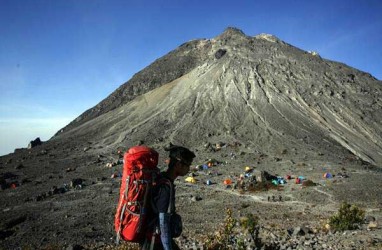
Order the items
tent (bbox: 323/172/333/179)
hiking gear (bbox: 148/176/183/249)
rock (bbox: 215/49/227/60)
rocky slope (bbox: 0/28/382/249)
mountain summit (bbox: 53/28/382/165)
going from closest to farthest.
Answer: hiking gear (bbox: 148/176/183/249) < rocky slope (bbox: 0/28/382/249) < tent (bbox: 323/172/333/179) < mountain summit (bbox: 53/28/382/165) < rock (bbox: 215/49/227/60)

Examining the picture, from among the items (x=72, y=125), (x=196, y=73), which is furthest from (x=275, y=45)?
(x=72, y=125)

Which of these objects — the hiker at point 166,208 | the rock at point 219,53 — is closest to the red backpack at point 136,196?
the hiker at point 166,208

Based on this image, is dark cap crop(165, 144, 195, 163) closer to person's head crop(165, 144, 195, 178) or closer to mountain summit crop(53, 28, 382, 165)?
person's head crop(165, 144, 195, 178)

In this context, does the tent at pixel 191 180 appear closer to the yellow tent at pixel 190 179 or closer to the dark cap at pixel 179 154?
the yellow tent at pixel 190 179

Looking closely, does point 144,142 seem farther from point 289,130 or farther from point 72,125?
point 72,125

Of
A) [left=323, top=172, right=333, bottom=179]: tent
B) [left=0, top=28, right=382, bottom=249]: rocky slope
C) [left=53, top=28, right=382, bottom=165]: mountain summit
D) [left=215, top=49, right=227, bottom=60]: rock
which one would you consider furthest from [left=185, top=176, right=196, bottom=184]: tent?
[left=215, top=49, right=227, bottom=60]: rock

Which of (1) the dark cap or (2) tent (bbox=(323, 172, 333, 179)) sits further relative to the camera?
(2) tent (bbox=(323, 172, 333, 179))

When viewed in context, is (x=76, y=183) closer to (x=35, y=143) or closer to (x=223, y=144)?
(x=223, y=144)
